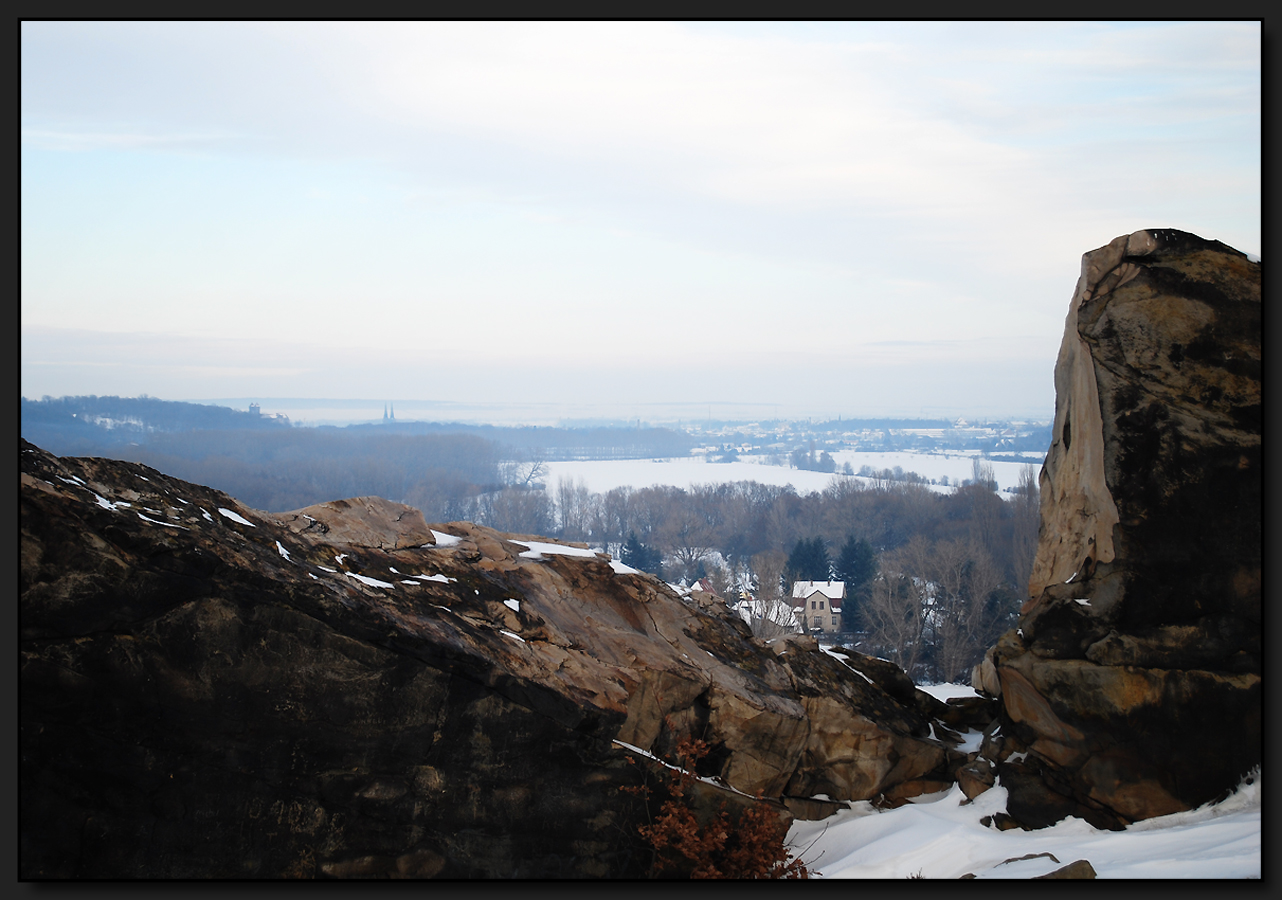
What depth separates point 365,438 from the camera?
3376 inches

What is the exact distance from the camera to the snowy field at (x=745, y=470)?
9569 cm

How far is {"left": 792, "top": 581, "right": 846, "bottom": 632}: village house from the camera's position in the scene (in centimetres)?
4453

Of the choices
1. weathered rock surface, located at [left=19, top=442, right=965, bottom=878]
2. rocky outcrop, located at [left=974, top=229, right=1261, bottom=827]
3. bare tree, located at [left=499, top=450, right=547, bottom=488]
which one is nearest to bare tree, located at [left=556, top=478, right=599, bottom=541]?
bare tree, located at [left=499, top=450, right=547, bottom=488]

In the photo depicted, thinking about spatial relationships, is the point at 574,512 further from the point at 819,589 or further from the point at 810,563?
the point at 819,589

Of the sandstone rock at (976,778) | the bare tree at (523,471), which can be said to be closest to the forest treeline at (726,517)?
the bare tree at (523,471)

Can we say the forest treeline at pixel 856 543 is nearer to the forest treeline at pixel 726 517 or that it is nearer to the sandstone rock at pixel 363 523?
the forest treeline at pixel 726 517

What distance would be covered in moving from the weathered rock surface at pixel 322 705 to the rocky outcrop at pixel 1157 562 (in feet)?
9.07

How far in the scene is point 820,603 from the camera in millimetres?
45656

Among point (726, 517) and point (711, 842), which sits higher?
point (711, 842)

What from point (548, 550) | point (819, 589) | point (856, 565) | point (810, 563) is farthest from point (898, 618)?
point (548, 550)

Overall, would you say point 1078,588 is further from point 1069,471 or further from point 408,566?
point 408,566

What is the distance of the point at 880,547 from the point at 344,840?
61551 mm

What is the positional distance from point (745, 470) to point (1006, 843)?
352ft

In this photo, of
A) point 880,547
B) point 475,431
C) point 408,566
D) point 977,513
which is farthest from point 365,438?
point 408,566
